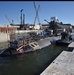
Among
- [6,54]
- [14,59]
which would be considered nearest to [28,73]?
[14,59]

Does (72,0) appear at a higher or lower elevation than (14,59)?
higher

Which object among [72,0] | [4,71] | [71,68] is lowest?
[4,71]

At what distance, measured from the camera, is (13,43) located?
2458 cm

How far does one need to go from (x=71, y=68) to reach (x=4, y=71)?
281 inches

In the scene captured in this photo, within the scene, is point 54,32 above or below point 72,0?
below

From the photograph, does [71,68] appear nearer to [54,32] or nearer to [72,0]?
[72,0]

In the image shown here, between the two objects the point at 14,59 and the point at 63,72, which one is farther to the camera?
the point at 14,59

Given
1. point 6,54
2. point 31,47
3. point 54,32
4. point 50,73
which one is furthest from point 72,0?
point 54,32

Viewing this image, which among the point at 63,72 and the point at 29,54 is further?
the point at 29,54

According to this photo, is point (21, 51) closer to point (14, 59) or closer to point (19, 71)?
point (14, 59)

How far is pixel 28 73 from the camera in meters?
15.8

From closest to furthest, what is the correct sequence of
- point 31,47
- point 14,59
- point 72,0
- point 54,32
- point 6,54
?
1. point 72,0
2. point 14,59
3. point 6,54
4. point 31,47
5. point 54,32

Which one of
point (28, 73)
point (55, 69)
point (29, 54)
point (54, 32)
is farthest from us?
point (54, 32)

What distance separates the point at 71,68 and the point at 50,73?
2.52 metres
